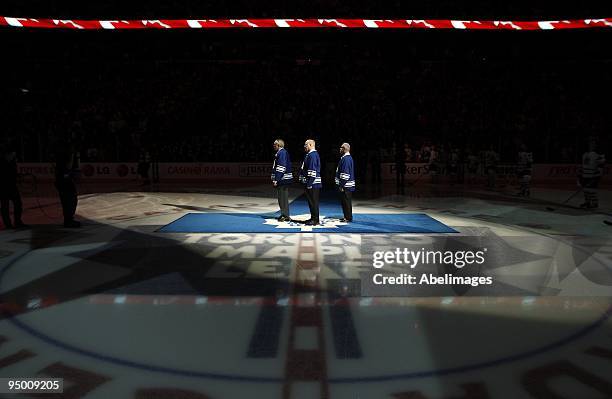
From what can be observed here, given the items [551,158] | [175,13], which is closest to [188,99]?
[175,13]

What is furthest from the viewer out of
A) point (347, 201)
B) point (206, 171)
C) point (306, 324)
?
point (206, 171)

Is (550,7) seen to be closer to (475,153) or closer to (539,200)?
(475,153)

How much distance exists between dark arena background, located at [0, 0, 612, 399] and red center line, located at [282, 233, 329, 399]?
32 mm

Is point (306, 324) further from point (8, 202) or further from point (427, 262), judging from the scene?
point (8, 202)

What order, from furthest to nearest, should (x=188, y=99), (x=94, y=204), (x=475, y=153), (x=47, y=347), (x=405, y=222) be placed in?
(x=188, y=99), (x=475, y=153), (x=94, y=204), (x=405, y=222), (x=47, y=347)

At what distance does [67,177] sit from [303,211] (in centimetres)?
587

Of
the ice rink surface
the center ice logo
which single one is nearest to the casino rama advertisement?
the center ice logo

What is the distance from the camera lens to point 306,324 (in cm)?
512

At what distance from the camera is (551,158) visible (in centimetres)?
2467

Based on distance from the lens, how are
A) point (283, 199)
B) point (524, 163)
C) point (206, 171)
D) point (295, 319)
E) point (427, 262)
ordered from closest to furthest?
point (295, 319) < point (427, 262) < point (283, 199) < point (524, 163) < point (206, 171)

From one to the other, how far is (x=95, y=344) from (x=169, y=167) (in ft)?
69.9

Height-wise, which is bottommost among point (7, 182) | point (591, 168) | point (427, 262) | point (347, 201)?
point (427, 262)

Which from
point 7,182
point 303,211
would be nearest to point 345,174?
point 303,211

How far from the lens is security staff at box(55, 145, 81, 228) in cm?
1088
